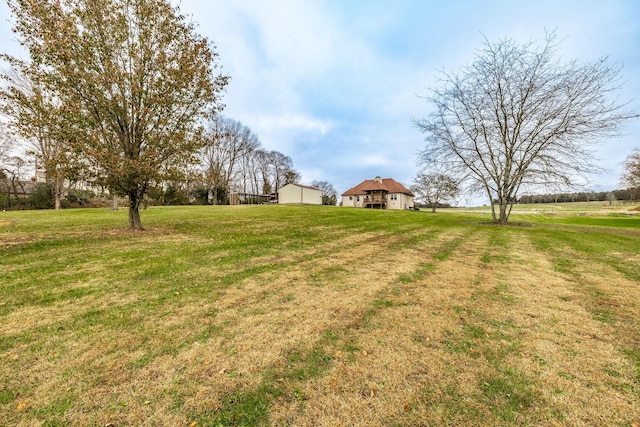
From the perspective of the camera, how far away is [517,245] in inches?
408

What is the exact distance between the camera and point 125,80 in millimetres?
9680

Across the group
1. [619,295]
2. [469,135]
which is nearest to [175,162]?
[619,295]

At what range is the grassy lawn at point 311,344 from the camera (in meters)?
2.22

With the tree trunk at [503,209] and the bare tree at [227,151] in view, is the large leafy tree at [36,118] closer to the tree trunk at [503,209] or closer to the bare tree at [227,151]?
the tree trunk at [503,209]

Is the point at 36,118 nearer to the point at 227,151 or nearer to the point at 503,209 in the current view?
the point at 503,209

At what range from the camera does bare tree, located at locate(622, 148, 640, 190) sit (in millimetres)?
27984

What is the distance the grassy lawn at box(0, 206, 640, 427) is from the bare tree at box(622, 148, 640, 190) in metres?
34.8

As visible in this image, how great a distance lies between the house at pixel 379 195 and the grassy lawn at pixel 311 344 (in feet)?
146

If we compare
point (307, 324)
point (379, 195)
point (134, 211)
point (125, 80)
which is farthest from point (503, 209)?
point (379, 195)

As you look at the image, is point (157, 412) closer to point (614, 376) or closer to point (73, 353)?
point (73, 353)

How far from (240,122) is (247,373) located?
51.2m

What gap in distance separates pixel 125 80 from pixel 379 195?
4528 cm

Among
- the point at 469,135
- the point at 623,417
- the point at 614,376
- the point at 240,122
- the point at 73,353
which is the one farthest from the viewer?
the point at 240,122

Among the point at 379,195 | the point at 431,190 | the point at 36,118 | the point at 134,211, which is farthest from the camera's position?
the point at 379,195
